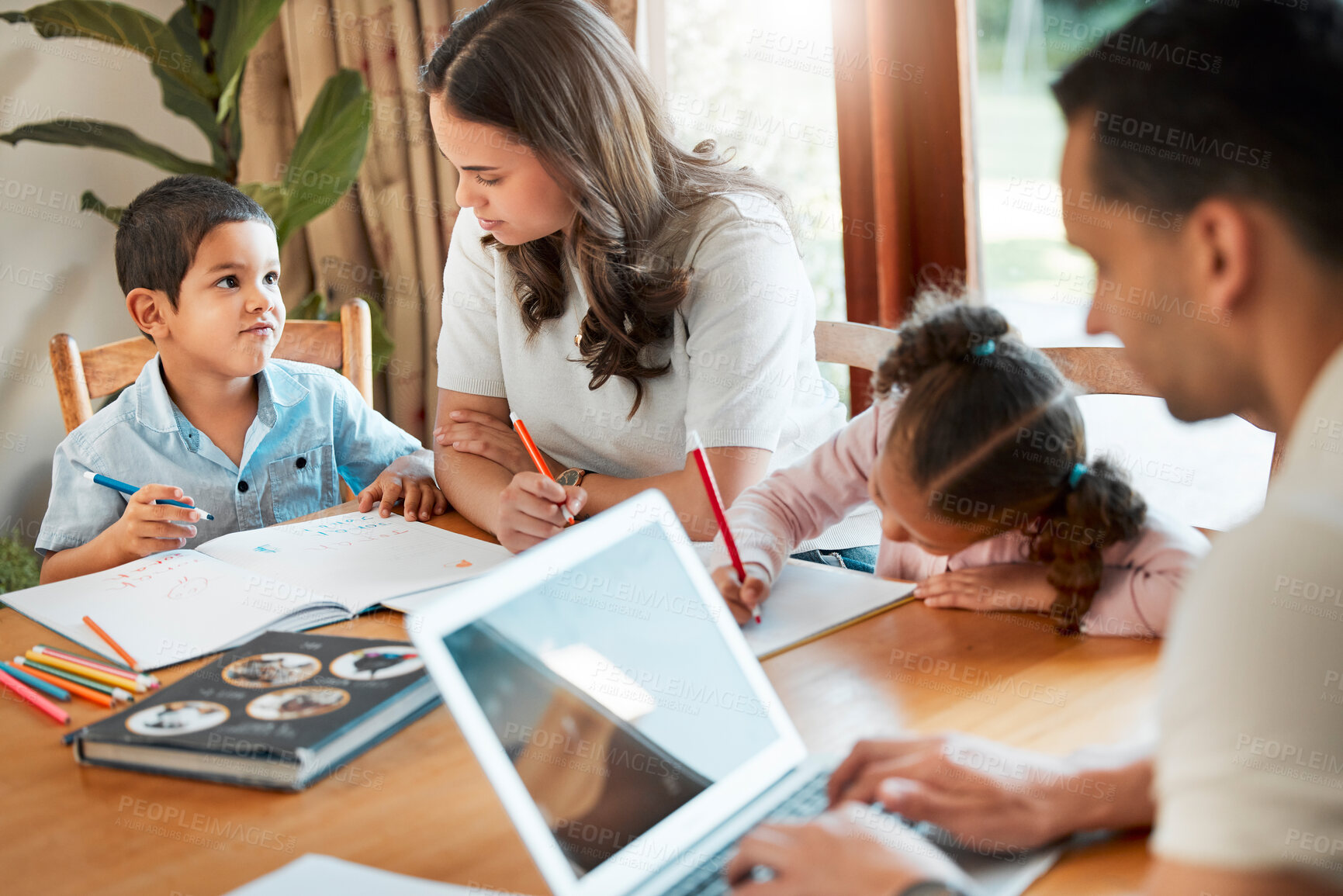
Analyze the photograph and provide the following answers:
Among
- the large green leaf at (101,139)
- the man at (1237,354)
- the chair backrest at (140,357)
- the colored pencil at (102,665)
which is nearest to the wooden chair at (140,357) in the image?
the chair backrest at (140,357)

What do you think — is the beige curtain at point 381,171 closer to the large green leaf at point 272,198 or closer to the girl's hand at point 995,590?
the large green leaf at point 272,198

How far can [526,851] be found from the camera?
0.63m

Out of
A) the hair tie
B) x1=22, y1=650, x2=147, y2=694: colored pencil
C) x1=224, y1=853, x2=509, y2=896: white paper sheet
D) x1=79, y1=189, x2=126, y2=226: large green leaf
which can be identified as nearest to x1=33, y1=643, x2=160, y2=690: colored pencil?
x1=22, y1=650, x2=147, y2=694: colored pencil

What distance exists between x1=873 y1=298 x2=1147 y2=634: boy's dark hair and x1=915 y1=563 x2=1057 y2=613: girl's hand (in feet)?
0.06

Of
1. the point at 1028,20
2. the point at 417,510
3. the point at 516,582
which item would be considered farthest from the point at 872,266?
the point at 516,582

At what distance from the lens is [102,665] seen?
881mm

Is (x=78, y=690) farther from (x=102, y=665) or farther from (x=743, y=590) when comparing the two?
(x=743, y=590)

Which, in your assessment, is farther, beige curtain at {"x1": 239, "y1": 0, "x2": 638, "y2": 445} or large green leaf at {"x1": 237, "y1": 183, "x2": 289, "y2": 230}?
beige curtain at {"x1": 239, "y1": 0, "x2": 638, "y2": 445}

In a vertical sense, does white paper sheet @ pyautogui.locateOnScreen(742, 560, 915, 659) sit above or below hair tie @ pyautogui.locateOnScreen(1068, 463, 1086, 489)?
below

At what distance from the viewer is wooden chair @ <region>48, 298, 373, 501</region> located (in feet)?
5.08

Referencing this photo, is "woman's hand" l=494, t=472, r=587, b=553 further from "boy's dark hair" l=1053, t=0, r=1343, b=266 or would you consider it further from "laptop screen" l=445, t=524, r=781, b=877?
"boy's dark hair" l=1053, t=0, r=1343, b=266

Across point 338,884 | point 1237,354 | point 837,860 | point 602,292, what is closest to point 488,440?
point 602,292

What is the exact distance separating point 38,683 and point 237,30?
1.77 m

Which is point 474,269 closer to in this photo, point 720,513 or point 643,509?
point 720,513
